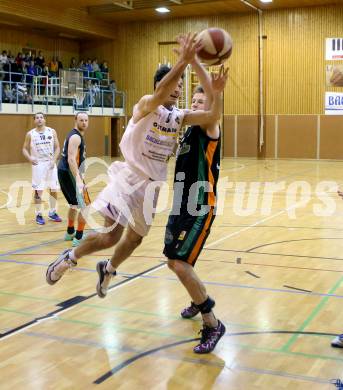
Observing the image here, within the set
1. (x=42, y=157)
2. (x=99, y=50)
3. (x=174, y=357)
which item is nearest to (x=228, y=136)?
(x=99, y=50)

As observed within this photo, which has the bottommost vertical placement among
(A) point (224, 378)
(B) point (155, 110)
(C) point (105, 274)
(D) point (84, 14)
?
(A) point (224, 378)

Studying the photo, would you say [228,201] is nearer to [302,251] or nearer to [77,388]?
[302,251]

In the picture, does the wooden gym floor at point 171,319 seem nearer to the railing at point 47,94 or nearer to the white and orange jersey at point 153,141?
the white and orange jersey at point 153,141

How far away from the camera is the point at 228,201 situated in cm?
1384

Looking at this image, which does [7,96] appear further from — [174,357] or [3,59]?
[174,357]

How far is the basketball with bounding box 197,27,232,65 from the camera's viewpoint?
14.8ft

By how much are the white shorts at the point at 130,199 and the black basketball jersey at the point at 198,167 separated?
42cm

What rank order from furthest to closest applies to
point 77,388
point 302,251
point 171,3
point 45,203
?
point 171,3 < point 45,203 < point 302,251 < point 77,388

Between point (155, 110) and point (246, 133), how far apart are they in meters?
26.1

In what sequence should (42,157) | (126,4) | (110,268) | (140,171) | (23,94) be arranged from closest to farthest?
(140,171)
(110,268)
(42,157)
(23,94)
(126,4)

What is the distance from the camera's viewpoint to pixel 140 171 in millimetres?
4758

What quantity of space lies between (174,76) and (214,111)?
1.30 feet

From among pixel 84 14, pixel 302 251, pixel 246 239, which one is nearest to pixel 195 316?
pixel 302 251

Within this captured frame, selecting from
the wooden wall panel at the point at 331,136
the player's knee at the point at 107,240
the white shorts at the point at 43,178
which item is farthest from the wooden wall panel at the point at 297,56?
the player's knee at the point at 107,240
